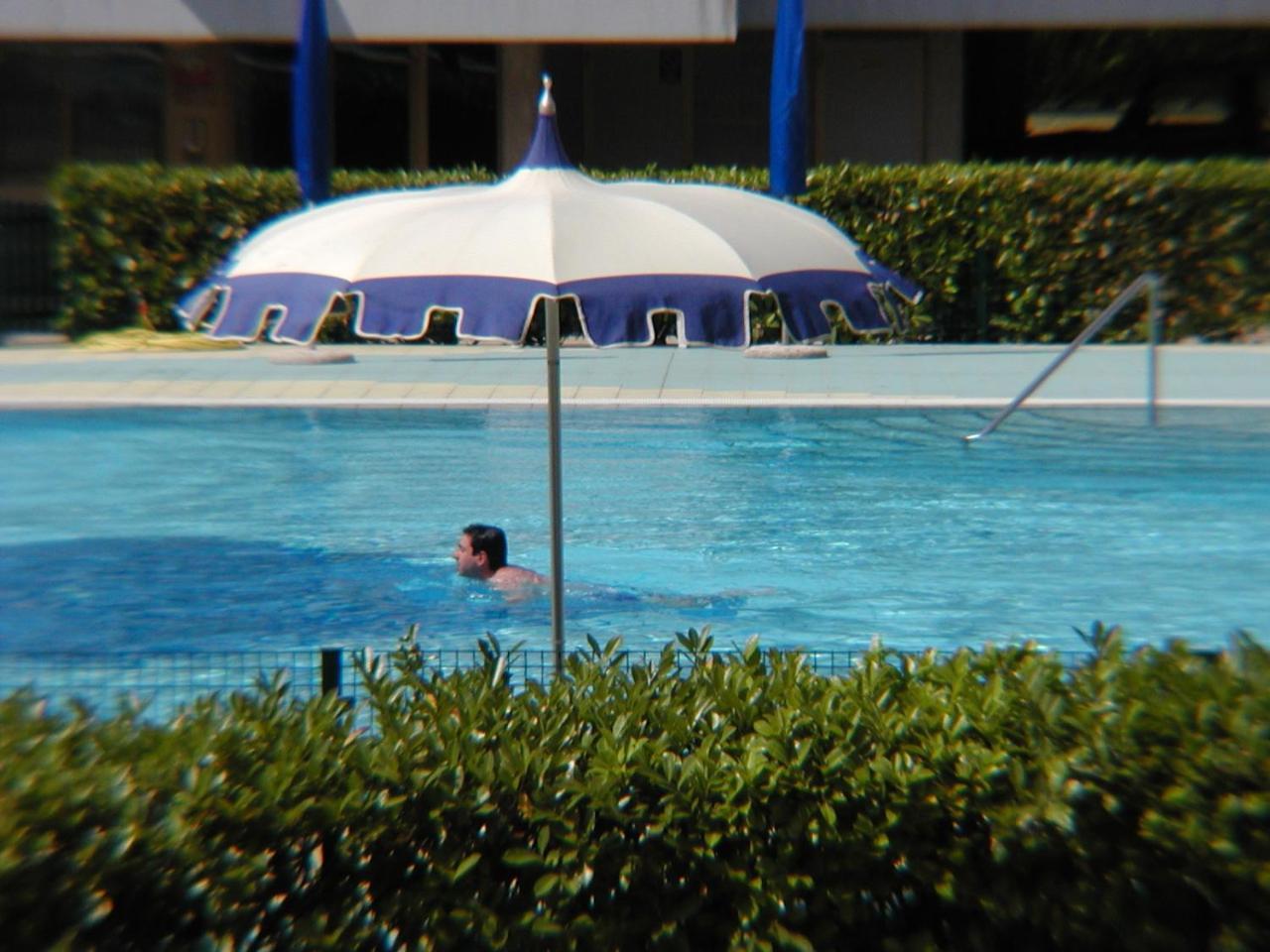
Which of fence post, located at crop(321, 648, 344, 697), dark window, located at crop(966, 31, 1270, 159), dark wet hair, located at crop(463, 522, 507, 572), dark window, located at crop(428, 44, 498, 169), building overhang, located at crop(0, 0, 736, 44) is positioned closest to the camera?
fence post, located at crop(321, 648, 344, 697)

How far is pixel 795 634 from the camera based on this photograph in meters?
11.2

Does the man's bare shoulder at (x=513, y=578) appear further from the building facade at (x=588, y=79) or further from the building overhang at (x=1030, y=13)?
the building overhang at (x=1030, y=13)

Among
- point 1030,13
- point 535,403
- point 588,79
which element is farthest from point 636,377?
point 588,79

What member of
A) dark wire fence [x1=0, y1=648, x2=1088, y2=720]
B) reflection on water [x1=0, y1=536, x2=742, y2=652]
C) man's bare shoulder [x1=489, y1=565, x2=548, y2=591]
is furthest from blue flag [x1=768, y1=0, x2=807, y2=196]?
dark wire fence [x1=0, y1=648, x2=1088, y2=720]

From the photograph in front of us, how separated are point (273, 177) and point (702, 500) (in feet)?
28.6

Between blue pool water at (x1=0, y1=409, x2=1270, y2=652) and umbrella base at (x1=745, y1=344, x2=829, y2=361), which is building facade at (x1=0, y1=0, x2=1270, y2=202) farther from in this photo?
blue pool water at (x1=0, y1=409, x2=1270, y2=652)

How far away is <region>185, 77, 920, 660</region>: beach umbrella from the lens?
221 inches

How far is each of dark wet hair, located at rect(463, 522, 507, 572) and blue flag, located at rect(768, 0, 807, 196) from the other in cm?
851

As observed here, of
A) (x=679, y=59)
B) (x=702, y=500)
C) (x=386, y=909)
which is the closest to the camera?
(x=386, y=909)

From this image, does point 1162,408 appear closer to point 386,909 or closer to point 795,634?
point 795,634

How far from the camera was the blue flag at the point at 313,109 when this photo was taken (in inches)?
724

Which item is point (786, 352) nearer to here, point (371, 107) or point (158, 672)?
point (371, 107)

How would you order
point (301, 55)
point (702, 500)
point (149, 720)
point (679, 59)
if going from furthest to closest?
point (679, 59)
point (301, 55)
point (702, 500)
point (149, 720)

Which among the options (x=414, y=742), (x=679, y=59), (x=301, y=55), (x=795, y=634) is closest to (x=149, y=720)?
(x=414, y=742)
